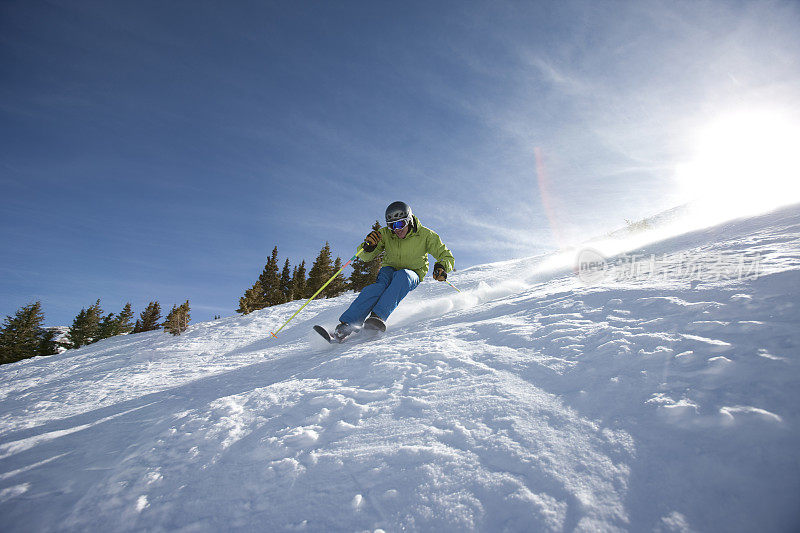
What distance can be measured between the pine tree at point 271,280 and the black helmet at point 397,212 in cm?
2705

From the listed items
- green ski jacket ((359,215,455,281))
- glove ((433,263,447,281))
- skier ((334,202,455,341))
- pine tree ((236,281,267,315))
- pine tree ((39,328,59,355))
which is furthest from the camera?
pine tree ((39,328,59,355))

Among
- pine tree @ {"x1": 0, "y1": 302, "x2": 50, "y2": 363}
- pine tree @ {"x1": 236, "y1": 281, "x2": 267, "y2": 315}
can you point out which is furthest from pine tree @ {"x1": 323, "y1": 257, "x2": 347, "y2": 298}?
pine tree @ {"x1": 0, "y1": 302, "x2": 50, "y2": 363}

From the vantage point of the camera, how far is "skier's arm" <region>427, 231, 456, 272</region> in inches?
211

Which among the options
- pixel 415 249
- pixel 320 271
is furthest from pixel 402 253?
pixel 320 271

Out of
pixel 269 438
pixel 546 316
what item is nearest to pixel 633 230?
pixel 546 316

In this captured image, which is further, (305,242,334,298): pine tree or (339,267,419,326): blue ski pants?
(305,242,334,298): pine tree

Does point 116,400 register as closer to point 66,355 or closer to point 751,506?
point 751,506

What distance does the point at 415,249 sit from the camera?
5.24m

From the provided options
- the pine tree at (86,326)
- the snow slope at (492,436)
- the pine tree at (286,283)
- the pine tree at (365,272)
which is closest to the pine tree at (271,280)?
the pine tree at (286,283)

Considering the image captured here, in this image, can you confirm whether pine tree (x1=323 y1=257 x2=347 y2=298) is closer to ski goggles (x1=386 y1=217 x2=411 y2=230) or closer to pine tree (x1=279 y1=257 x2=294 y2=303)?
pine tree (x1=279 y1=257 x2=294 y2=303)

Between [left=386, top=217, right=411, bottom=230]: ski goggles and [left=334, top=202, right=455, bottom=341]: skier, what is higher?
[left=386, top=217, right=411, bottom=230]: ski goggles

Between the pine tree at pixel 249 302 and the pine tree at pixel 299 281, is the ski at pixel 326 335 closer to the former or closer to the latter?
the pine tree at pixel 249 302

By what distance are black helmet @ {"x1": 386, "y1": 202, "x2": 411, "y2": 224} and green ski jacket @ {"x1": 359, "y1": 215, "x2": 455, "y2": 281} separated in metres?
0.19

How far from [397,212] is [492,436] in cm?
401
